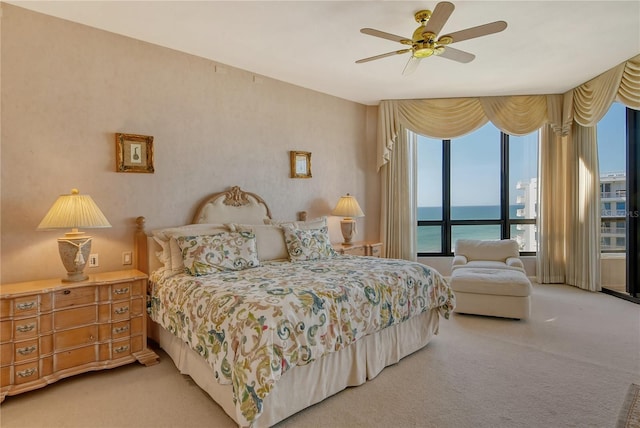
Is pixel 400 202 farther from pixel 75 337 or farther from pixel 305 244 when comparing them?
pixel 75 337

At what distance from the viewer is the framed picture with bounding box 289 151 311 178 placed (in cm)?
449

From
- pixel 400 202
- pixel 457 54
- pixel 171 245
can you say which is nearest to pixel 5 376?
pixel 171 245

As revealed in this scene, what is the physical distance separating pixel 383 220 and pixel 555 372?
3144 millimetres

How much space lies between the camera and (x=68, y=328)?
2498 mm

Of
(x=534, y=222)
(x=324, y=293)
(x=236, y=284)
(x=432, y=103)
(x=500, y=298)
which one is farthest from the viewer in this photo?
(x=534, y=222)

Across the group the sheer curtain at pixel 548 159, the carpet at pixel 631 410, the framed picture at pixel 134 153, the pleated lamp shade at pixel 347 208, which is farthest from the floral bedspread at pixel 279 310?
the sheer curtain at pixel 548 159

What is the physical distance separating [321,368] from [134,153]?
8.07 ft

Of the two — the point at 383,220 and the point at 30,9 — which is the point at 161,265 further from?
the point at 383,220

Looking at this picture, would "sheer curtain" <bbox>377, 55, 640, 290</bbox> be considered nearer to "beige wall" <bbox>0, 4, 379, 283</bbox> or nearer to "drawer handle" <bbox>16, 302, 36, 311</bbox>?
"beige wall" <bbox>0, 4, 379, 283</bbox>

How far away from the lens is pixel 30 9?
2.71 m

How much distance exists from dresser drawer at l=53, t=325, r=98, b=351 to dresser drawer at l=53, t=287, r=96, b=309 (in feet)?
0.61

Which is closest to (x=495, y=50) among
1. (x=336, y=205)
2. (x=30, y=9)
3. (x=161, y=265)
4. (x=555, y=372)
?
(x=336, y=205)

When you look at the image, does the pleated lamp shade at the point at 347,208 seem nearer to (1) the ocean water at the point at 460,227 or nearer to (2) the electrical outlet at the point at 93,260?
(1) the ocean water at the point at 460,227

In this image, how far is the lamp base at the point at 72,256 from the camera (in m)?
2.58
